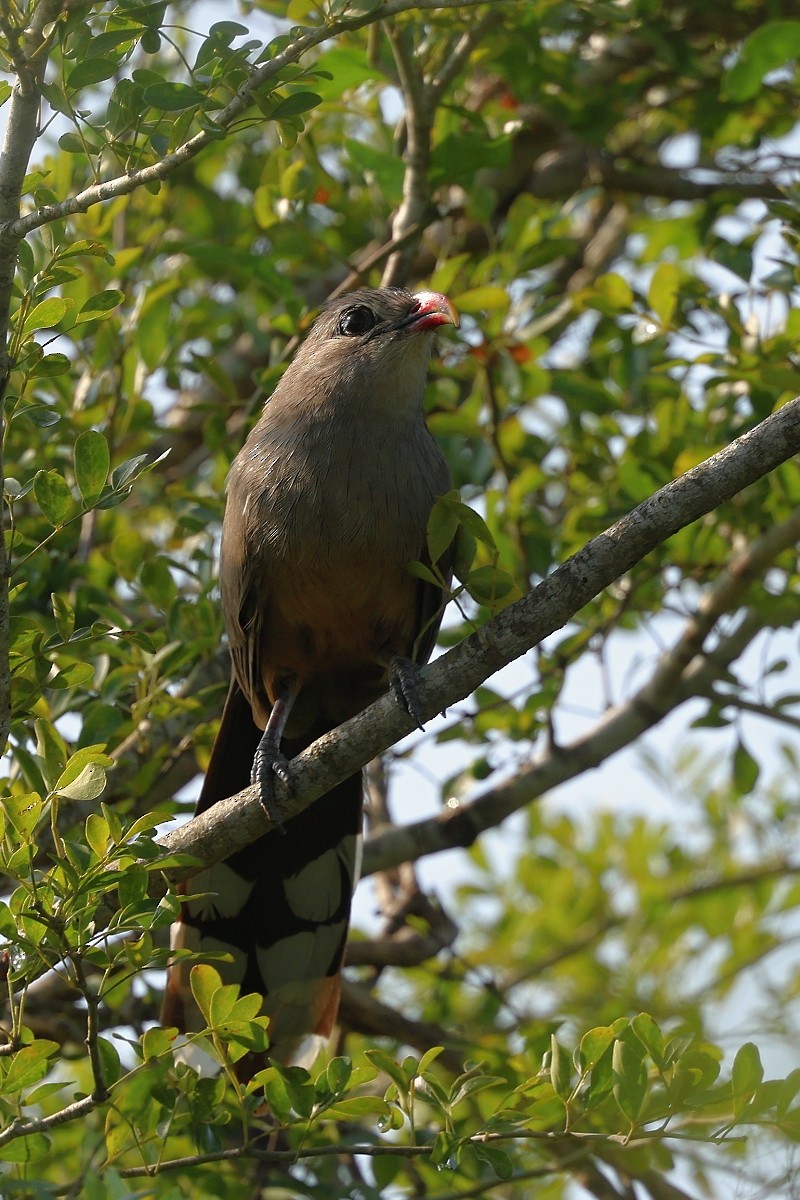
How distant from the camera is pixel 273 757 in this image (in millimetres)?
3969

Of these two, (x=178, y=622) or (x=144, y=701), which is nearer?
(x=144, y=701)

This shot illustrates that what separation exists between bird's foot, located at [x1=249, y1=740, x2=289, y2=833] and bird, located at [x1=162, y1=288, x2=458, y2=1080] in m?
0.01

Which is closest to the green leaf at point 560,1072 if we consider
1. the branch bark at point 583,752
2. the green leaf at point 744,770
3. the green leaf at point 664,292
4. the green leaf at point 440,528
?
the green leaf at point 440,528

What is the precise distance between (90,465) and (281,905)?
2007mm

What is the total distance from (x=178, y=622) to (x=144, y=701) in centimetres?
37

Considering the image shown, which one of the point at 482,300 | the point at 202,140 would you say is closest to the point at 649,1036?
the point at 202,140

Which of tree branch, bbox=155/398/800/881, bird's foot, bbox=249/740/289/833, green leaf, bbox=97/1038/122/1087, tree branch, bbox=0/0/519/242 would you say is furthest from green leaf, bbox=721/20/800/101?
green leaf, bbox=97/1038/122/1087

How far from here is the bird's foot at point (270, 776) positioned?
3.44 metres

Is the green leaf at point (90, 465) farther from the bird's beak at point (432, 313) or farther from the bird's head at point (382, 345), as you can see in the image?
the bird's beak at point (432, 313)

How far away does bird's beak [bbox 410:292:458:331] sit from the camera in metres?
4.30

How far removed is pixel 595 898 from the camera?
21.5ft

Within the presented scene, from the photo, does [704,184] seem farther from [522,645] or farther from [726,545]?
[522,645]

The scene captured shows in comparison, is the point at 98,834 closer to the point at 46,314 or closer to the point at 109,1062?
the point at 109,1062

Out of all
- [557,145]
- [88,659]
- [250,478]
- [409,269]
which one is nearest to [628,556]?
[250,478]
